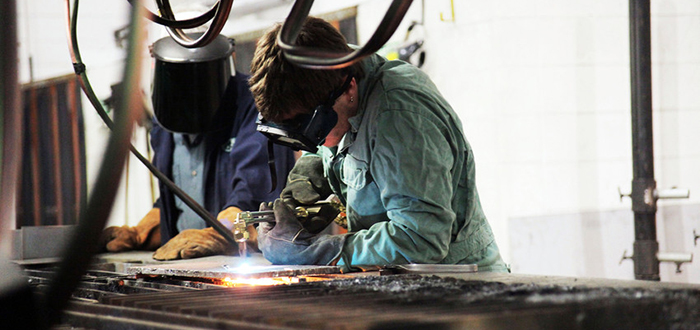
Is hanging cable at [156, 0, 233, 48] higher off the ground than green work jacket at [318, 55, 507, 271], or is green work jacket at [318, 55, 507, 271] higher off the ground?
hanging cable at [156, 0, 233, 48]

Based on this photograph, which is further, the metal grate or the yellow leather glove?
the yellow leather glove

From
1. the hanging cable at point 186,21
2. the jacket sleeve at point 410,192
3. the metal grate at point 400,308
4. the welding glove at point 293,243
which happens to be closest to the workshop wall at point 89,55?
the welding glove at point 293,243

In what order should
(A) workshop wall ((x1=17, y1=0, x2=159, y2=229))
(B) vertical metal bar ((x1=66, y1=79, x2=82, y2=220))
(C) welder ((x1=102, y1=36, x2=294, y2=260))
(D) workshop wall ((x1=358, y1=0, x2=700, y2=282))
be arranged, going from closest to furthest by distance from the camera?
(C) welder ((x1=102, y1=36, x2=294, y2=260)), (D) workshop wall ((x1=358, y1=0, x2=700, y2=282)), (A) workshop wall ((x1=17, y1=0, x2=159, y2=229)), (B) vertical metal bar ((x1=66, y1=79, x2=82, y2=220))

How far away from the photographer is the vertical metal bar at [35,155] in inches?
227

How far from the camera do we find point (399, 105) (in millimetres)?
1885

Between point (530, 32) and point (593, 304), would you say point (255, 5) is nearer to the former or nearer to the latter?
point (530, 32)

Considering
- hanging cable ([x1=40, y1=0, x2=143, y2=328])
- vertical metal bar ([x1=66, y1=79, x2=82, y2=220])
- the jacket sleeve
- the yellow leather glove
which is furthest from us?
vertical metal bar ([x1=66, y1=79, x2=82, y2=220])

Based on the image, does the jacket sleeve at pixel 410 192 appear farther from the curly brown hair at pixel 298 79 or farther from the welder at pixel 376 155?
the curly brown hair at pixel 298 79

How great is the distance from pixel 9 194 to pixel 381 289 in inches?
23.8

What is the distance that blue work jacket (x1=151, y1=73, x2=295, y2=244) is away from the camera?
10.2ft

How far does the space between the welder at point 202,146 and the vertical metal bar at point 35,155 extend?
2739mm

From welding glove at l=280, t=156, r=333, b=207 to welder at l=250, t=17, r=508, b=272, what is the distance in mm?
141

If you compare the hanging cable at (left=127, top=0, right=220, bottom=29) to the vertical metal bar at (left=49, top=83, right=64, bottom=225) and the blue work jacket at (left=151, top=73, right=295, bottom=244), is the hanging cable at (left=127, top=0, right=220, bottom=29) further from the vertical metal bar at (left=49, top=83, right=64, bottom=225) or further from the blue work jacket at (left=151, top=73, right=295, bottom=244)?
the vertical metal bar at (left=49, top=83, right=64, bottom=225)

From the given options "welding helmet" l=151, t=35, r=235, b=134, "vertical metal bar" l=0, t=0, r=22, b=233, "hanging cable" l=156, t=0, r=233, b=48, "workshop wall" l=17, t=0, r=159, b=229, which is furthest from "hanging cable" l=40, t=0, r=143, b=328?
"workshop wall" l=17, t=0, r=159, b=229
